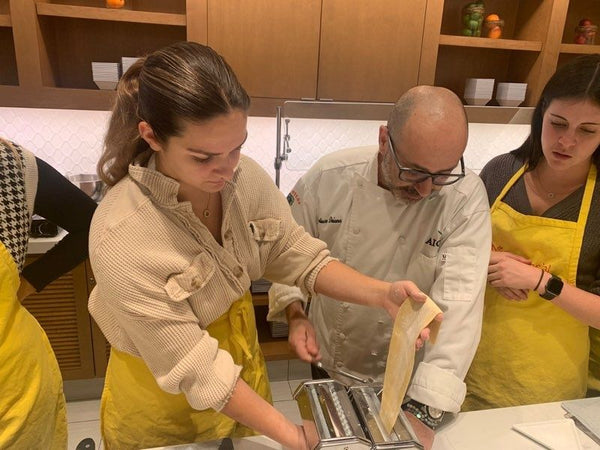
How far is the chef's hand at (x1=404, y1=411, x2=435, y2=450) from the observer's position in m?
0.90

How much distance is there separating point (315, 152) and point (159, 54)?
1.78 m

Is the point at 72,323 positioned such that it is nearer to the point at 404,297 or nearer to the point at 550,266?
the point at 404,297

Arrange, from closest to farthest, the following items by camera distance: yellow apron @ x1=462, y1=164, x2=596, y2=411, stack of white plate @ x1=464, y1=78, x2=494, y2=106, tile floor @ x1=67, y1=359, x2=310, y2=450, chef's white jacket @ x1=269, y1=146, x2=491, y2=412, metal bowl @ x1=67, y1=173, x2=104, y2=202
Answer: chef's white jacket @ x1=269, y1=146, x2=491, y2=412, yellow apron @ x1=462, y1=164, x2=596, y2=411, tile floor @ x1=67, y1=359, x2=310, y2=450, metal bowl @ x1=67, y1=173, x2=104, y2=202, stack of white plate @ x1=464, y1=78, x2=494, y2=106

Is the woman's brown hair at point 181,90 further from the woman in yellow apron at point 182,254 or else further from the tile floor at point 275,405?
the tile floor at point 275,405

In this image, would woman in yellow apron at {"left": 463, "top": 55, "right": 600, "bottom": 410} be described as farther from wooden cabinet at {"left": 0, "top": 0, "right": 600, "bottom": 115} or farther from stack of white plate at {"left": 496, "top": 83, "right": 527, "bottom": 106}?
stack of white plate at {"left": 496, "top": 83, "right": 527, "bottom": 106}

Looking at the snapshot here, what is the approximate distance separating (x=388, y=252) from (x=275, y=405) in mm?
1526

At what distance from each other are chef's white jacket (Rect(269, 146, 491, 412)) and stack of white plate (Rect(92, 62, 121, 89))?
1280 millimetres

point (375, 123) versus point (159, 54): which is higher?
point (159, 54)

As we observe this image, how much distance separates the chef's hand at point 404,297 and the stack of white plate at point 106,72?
68.2 inches

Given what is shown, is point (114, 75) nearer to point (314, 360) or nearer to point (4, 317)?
point (4, 317)

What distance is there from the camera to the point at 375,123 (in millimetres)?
2570

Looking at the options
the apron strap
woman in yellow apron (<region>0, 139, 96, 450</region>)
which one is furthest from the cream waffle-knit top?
the apron strap

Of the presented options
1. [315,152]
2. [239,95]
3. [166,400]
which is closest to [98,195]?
[315,152]

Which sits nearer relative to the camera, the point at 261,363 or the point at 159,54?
the point at 159,54
